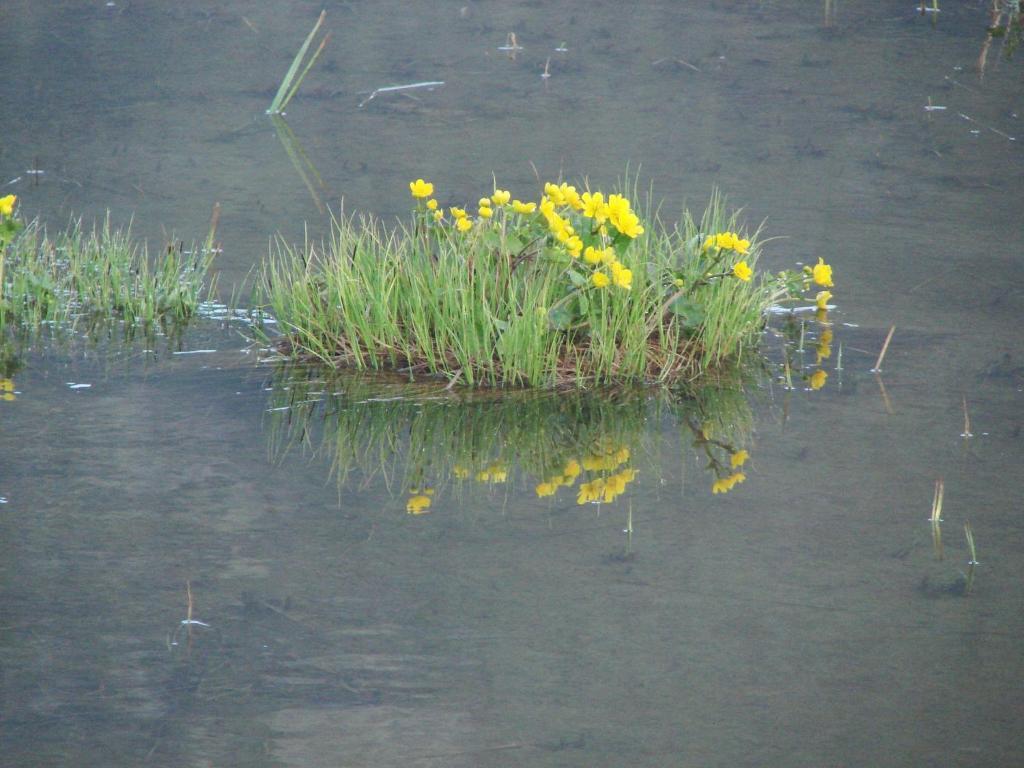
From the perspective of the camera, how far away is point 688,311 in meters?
4.68

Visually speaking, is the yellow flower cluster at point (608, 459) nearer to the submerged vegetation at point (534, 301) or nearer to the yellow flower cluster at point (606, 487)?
the yellow flower cluster at point (606, 487)

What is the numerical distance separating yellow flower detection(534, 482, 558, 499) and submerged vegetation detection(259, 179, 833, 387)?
2.35 ft

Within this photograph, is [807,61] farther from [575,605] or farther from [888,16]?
[575,605]

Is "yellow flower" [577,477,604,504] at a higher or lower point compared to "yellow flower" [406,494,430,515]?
higher

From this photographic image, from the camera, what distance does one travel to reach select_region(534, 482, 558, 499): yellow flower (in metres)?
3.77

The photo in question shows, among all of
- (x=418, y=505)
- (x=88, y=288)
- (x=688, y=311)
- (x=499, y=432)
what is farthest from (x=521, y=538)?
(x=88, y=288)

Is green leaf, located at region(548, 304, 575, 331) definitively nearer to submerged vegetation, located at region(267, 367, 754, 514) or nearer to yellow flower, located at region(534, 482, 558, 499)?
submerged vegetation, located at region(267, 367, 754, 514)

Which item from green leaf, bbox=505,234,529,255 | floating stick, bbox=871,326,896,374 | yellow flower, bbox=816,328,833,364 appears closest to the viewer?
green leaf, bbox=505,234,529,255

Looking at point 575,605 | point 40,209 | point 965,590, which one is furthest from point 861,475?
point 40,209

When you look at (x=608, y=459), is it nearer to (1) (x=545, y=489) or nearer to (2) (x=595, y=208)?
(1) (x=545, y=489)

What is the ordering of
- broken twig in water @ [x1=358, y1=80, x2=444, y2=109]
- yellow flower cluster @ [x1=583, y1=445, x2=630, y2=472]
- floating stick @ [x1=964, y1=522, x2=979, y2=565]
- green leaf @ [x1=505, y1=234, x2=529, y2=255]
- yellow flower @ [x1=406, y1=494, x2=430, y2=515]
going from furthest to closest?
broken twig in water @ [x1=358, y1=80, x2=444, y2=109]
green leaf @ [x1=505, y1=234, x2=529, y2=255]
yellow flower cluster @ [x1=583, y1=445, x2=630, y2=472]
yellow flower @ [x1=406, y1=494, x2=430, y2=515]
floating stick @ [x1=964, y1=522, x2=979, y2=565]

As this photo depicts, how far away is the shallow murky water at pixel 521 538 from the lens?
271cm

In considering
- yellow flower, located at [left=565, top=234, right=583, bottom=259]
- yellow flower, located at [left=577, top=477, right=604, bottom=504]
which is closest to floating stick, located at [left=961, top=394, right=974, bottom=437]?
yellow flower, located at [left=577, top=477, right=604, bottom=504]

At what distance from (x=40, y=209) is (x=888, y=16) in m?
7.09
